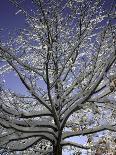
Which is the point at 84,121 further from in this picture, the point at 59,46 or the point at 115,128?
the point at 59,46

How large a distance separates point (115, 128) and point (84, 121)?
1.76m

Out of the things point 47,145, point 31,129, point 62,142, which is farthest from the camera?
point 47,145

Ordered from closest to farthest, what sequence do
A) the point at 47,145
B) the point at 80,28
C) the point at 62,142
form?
the point at 80,28
the point at 62,142
the point at 47,145

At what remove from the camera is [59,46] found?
28.6 ft

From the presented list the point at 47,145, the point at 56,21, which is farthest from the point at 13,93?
the point at 47,145

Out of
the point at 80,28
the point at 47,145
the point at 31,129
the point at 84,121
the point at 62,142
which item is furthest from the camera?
the point at 47,145

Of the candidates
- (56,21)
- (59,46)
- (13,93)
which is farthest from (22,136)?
(56,21)

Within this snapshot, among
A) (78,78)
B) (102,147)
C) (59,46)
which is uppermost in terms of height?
(59,46)

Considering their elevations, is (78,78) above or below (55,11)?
below

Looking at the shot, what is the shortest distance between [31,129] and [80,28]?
2.89 m

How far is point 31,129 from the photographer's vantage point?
7500mm

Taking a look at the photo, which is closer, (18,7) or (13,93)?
(18,7)

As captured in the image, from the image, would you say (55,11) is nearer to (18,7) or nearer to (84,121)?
(18,7)

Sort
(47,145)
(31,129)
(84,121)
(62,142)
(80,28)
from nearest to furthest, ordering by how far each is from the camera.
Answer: (31,129) → (80,28) → (62,142) → (84,121) → (47,145)
